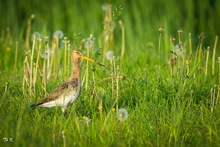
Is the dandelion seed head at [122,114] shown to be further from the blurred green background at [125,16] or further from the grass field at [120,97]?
Answer: the blurred green background at [125,16]

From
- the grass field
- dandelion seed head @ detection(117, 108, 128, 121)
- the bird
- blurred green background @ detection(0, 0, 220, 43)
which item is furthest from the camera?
blurred green background @ detection(0, 0, 220, 43)

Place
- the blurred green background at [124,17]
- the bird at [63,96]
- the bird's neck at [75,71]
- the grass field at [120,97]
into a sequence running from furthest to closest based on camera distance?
the blurred green background at [124,17]
the bird's neck at [75,71]
the bird at [63,96]
the grass field at [120,97]

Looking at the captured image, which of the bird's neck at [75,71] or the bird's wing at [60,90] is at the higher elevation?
the bird's neck at [75,71]

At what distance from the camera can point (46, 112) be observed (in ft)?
24.4

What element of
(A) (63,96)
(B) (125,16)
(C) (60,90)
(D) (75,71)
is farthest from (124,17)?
(A) (63,96)

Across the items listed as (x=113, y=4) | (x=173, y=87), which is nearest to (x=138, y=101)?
(x=173, y=87)

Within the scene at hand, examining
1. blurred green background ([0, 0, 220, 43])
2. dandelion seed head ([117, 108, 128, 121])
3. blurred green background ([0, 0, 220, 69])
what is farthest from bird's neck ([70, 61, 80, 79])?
blurred green background ([0, 0, 220, 43])

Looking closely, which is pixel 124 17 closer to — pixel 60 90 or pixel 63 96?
pixel 60 90

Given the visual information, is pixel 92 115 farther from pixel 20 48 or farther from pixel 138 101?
pixel 20 48

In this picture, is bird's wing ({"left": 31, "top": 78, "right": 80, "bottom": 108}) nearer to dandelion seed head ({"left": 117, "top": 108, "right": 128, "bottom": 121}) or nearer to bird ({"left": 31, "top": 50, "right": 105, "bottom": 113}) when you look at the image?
bird ({"left": 31, "top": 50, "right": 105, "bottom": 113})

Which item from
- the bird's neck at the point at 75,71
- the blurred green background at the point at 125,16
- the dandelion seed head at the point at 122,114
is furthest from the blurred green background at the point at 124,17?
the dandelion seed head at the point at 122,114

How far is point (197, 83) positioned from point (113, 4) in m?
4.86

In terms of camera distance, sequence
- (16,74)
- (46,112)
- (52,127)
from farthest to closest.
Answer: (16,74), (46,112), (52,127)

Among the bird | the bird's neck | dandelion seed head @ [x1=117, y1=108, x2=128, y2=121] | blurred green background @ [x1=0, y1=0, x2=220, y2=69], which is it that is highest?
blurred green background @ [x1=0, y1=0, x2=220, y2=69]
